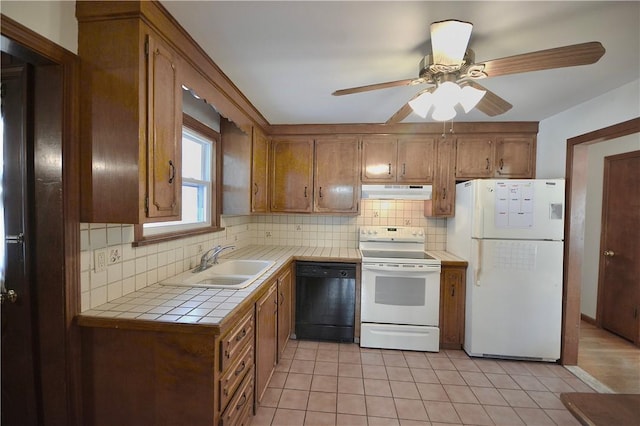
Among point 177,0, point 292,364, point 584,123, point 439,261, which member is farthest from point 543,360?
point 177,0

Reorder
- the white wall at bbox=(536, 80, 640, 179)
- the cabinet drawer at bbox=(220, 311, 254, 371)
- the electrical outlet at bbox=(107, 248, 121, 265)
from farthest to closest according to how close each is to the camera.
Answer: the white wall at bbox=(536, 80, 640, 179) → the electrical outlet at bbox=(107, 248, 121, 265) → the cabinet drawer at bbox=(220, 311, 254, 371)

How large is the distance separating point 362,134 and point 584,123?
1930 mm

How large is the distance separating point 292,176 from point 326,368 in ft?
6.52

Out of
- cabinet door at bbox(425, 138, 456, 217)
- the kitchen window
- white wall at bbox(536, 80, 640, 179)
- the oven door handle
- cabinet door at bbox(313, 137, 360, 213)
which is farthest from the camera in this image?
cabinet door at bbox(313, 137, 360, 213)

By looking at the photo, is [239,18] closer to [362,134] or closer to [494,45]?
[494,45]

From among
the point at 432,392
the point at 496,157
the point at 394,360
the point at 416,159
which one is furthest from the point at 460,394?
the point at 496,157

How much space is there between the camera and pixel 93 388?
4.23ft

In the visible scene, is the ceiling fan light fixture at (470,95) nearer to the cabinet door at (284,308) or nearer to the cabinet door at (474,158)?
the cabinet door at (474,158)

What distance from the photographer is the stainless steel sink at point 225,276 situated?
5.85 ft

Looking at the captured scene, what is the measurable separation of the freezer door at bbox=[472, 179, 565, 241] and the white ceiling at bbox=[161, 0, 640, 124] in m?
0.74

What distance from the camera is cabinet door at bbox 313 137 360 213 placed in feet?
10.4

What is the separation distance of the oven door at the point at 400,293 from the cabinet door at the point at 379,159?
987 millimetres

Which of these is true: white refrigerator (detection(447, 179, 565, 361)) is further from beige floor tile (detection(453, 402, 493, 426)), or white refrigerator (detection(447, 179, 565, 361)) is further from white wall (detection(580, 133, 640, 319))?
white wall (detection(580, 133, 640, 319))

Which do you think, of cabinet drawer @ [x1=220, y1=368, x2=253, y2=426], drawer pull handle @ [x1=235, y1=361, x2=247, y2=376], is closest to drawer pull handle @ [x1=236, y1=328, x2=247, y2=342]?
drawer pull handle @ [x1=235, y1=361, x2=247, y2=376]
